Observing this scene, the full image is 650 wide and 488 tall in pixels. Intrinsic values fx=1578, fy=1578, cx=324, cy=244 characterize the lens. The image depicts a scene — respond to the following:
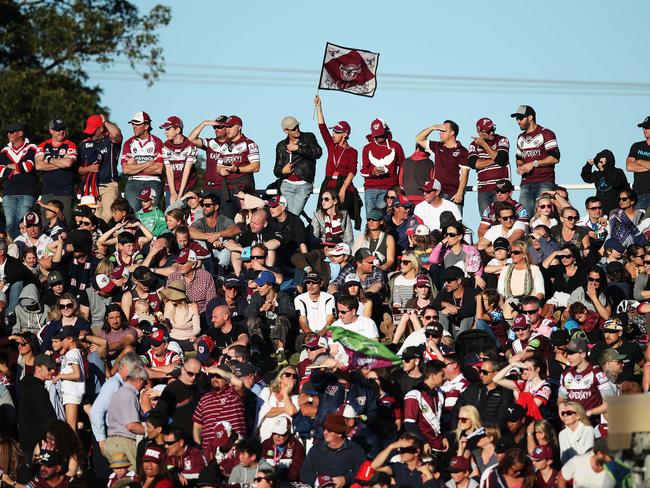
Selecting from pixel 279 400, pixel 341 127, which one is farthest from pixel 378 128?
pixel 279 400

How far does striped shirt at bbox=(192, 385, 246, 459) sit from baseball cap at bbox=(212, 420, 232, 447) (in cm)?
5

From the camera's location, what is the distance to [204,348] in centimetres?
1797

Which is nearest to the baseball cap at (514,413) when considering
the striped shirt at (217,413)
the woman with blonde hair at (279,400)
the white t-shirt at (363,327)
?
the white t-shirt at (363,327)

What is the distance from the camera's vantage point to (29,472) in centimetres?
1573

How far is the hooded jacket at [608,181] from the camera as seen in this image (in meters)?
22.1

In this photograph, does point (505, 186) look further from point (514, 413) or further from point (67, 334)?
point (67, 334)

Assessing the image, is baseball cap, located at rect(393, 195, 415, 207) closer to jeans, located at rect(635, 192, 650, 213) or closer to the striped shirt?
jeans, located at rect(635, 192, 650, 213)

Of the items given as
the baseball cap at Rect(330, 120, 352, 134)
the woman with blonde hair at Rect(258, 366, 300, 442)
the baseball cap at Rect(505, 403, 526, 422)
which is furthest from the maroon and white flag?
the baseball cap at Rect(505, 403, 526, 422)

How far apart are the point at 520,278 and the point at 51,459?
261 inches

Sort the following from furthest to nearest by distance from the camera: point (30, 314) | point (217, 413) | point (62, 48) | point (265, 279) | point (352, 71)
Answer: point (62, 48)
point (352, 71)
point (30, 314)
point (265, 279)
point (217, 413)

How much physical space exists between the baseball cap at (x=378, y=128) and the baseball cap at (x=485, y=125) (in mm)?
1378

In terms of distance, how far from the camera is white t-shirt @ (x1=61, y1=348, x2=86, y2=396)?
17312 millimetres

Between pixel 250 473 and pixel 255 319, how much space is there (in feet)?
13.7

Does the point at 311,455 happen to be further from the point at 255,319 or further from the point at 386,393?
the point at 255,319
